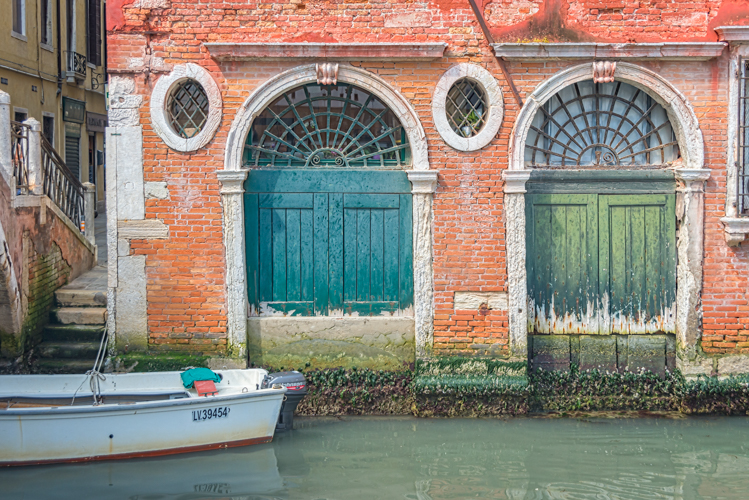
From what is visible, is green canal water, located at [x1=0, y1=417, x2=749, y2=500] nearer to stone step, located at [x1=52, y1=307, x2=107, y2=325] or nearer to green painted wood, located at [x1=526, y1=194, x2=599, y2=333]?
green painted wood, located at [x1=526, y1=194, x2=599, y2=333]

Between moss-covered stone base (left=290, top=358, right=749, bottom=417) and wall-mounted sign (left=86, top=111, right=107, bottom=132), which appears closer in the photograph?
moss-covered stone base (left=290, top=358, right=749, bottom=417)

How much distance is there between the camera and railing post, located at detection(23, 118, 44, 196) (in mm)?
8281

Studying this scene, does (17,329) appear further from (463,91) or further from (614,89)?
(614,89)

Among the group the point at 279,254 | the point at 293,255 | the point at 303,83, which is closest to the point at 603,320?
the point at 293,255

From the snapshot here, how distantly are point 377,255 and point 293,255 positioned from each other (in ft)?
2.82

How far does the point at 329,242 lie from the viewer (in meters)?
7.40

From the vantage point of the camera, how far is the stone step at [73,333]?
7789 millimetres

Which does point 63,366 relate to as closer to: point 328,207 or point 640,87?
point 328,207

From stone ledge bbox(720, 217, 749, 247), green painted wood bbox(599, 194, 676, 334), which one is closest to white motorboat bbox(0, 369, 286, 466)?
green painted wood bbox(599, 194, 676, 334)

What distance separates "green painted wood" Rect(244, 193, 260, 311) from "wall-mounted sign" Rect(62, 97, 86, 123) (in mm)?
9795

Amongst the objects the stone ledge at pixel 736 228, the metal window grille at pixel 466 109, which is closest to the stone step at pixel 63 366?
the metal window grille at pixel 466 109

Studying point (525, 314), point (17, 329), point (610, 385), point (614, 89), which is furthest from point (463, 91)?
point (17, 329)

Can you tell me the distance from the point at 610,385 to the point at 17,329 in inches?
241

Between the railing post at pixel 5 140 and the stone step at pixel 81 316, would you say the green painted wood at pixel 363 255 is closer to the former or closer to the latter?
the stone step at pixel 81 316
